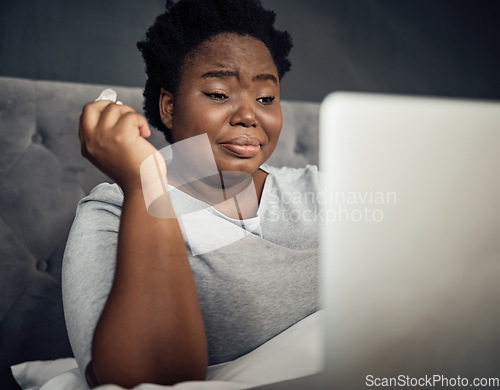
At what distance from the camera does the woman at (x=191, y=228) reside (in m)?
0.51

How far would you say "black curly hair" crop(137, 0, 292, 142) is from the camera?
831 millimetres

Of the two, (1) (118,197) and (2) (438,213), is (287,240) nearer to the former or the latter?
(1) (118,197)

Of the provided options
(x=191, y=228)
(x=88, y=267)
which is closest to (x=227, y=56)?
(x=191, y=228)

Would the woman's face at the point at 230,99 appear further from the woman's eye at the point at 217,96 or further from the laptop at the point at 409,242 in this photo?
the laptop at the point at 409,242

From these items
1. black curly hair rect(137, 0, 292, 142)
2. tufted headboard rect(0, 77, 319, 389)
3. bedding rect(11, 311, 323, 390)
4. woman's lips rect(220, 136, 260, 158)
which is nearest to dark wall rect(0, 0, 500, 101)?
tufted headboard rect(0, 77, 319, 389)

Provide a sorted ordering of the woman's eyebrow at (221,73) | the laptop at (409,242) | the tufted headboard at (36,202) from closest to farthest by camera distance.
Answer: the laptop at (409,242) → the woman's eyebrow at (221,73) → the tufted headboard at (36,202)

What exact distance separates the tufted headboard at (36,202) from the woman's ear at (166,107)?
0.20m

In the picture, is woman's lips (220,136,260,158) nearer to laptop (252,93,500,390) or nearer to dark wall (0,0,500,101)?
laptop (252,93,500,390)

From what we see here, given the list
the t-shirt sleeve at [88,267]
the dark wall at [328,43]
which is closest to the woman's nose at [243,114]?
the t-shirt sleeve at [88,267]

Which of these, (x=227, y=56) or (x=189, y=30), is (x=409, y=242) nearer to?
(x=227, y=56)

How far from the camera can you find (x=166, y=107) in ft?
2.96

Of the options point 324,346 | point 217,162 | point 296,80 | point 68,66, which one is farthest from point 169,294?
point 296,80

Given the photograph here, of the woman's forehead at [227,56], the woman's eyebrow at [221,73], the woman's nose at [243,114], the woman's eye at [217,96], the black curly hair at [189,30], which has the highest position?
the black curly hair at [189,30]

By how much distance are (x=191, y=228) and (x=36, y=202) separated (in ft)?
1.77
